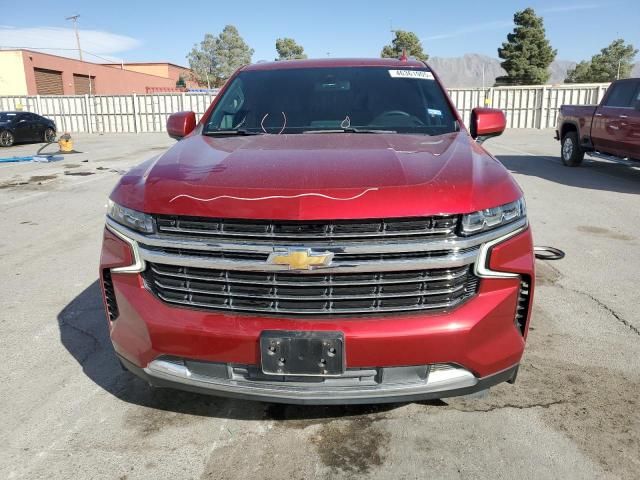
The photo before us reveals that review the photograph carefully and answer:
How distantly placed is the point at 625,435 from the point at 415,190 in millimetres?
1591

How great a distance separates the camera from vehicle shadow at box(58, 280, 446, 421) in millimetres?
2721

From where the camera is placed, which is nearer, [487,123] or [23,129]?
[487,123]

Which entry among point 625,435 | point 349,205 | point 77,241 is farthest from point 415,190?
point 77,241

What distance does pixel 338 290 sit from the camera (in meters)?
2.14

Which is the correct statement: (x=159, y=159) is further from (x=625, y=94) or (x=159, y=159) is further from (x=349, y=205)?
(x=625, y=94)

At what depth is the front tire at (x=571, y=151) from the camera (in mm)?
11875

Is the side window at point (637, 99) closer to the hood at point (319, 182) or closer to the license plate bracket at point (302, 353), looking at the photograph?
the hood at point (319, 182)

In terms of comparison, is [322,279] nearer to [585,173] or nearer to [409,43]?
[585,173]

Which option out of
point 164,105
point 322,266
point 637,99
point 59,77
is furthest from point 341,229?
point 59,77

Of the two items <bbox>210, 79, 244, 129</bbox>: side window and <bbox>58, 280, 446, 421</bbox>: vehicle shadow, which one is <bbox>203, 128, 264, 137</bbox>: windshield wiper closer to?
<bbox>210, 79, 244, 129</bbox>: side window

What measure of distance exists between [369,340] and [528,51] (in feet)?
190

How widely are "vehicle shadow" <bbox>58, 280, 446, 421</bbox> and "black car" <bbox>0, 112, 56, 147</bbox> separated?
62.5 ft

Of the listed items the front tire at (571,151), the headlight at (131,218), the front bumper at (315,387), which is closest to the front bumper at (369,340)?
the front bumper at (315,387)

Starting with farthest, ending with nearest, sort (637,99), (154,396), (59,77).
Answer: (59,77) → (637,99) → (154,396)
